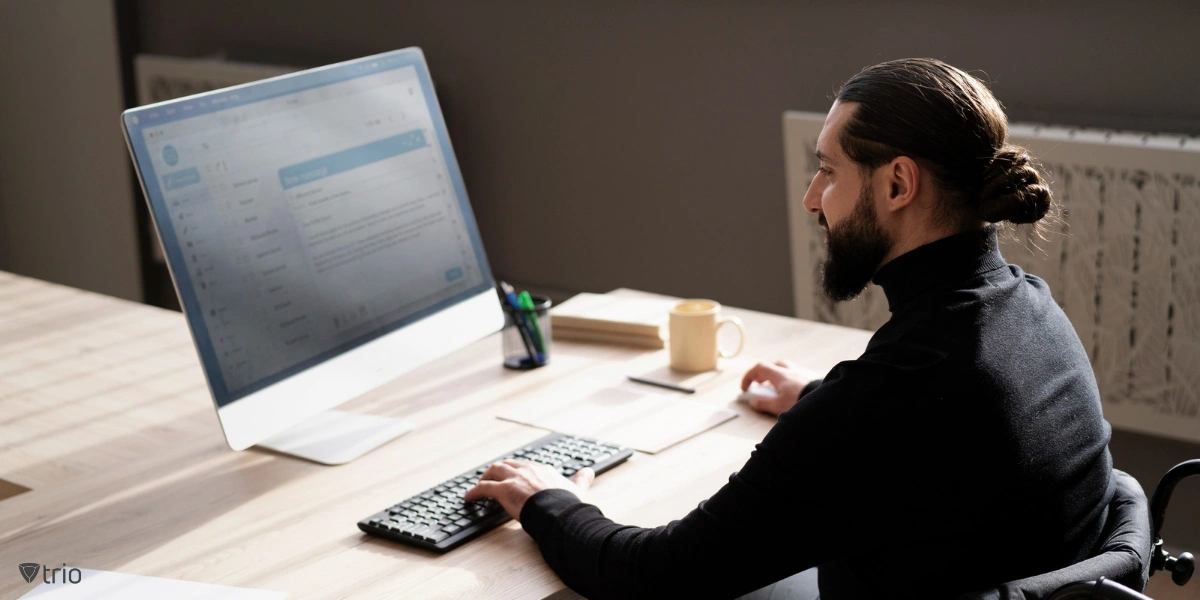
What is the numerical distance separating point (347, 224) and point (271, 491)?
1.31 feet

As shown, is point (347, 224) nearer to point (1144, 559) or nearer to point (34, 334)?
point (34, 334)

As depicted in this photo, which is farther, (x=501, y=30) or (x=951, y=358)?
(x=501, y=30)

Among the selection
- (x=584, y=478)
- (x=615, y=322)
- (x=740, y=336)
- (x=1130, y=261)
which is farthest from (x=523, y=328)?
(x=1130, y=261)

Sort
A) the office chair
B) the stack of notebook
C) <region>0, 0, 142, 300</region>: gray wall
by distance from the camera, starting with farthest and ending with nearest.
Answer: <region>0, 0, 142, 300</region>: gray wall, the stack of notebook, the office chair

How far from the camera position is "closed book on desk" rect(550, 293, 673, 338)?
6.79 feet

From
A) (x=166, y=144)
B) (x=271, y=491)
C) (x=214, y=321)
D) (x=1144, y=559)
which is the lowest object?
(x=1144, y=559)

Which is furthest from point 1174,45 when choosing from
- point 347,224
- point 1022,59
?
point 347,224

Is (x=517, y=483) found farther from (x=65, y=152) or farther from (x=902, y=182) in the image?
(x=65, y=152)

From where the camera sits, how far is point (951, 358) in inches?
48.4

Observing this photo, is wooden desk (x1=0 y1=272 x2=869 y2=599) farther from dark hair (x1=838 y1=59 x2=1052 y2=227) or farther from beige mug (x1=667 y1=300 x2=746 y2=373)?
dark hair (x1=838 y1=59 x2=1052 y2=227)

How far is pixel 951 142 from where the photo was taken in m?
1.33

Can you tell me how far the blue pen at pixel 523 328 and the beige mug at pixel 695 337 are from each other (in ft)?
0.73

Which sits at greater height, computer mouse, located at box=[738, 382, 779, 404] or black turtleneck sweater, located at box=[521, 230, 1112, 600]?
black turtleneck sweater, located at box=[521, 230, 1112, 600]

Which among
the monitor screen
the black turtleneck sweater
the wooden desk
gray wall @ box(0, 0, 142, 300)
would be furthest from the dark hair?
gray wall @ box(0, 0, 142, 300)
